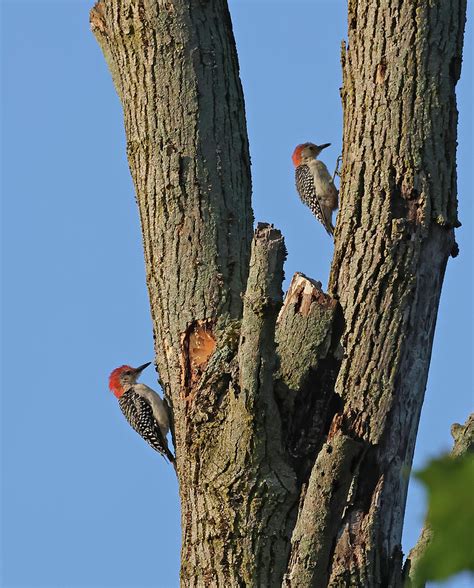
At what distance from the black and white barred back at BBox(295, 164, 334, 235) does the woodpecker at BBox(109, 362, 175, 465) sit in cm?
276

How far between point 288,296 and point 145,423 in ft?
13.9

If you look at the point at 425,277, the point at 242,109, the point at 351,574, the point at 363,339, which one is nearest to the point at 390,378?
the point at 363,339

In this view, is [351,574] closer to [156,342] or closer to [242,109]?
[156,342]

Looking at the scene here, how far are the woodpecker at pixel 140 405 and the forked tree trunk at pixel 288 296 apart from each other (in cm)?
256

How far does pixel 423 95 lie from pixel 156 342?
2247 millimetres

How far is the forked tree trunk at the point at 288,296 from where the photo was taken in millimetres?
4688

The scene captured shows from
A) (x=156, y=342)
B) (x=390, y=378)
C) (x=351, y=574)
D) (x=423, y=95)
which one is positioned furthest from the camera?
(x=156, y=342)

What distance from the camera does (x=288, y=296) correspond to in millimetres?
4914

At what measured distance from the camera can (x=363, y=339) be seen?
16.9ft

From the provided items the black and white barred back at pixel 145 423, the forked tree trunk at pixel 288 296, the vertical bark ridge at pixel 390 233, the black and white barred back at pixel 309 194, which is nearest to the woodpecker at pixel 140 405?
the black and white barred back at pixel 145 423

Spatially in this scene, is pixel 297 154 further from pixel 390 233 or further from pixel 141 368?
pixel 390 233

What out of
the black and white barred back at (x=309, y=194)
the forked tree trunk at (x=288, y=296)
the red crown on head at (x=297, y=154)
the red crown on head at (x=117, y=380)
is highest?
the red crown on head at (x=297, y=154)

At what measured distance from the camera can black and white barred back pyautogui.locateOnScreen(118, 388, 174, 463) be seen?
8727mm

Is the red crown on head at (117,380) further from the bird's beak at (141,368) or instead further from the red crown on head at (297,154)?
the red crown on head at (297,154)
